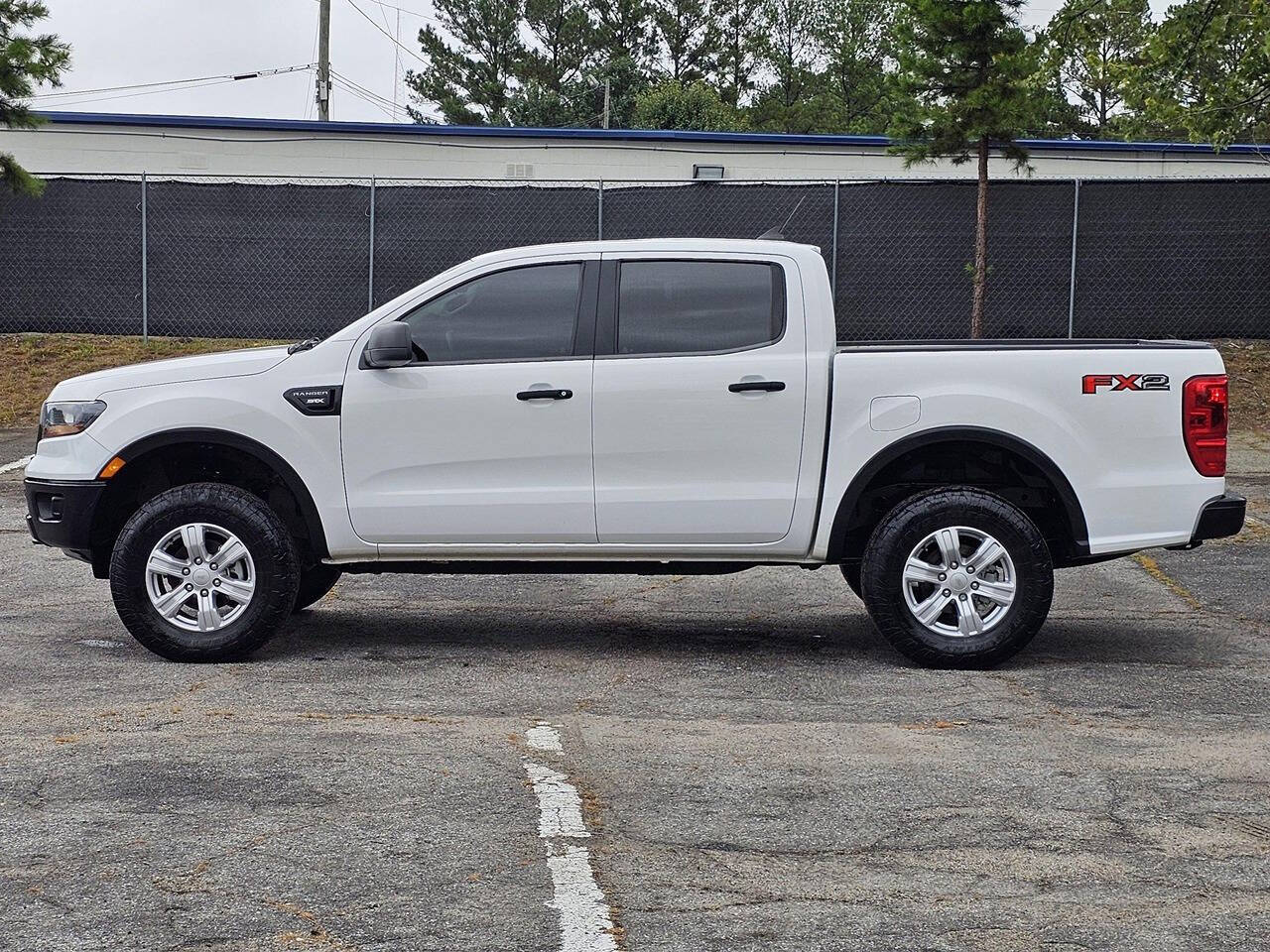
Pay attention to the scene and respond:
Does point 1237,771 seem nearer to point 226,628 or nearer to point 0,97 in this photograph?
point 226,628

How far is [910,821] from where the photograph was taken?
16.0 ft

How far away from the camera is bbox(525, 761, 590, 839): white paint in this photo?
4.74 m

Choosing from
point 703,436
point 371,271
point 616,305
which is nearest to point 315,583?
point 616,305

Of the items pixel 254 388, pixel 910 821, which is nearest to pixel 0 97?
pixel 254 388

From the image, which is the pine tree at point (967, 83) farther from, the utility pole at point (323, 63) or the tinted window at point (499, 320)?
the utility pole at point (323, 63)

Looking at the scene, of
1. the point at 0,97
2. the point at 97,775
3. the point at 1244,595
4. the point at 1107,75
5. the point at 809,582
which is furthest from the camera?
the point at 0,97

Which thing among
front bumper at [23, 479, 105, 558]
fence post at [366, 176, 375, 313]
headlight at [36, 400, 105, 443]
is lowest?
front bumper at [23, 479, 105, 558]

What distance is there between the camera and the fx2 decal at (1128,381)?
6980 millimetres

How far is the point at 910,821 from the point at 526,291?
3.37m

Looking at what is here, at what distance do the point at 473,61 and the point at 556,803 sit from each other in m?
61.8

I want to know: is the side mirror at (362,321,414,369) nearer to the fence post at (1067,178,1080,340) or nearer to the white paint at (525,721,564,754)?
the white paint at (525,721,564,754)

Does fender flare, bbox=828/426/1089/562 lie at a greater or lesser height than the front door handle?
lesser

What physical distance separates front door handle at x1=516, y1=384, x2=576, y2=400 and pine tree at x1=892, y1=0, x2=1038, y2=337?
41.7 feet

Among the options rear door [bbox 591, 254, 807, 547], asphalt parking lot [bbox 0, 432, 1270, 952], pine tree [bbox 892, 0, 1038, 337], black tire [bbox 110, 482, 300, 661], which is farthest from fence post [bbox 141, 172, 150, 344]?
rear door [bbox 591, 254, 807, 547]
